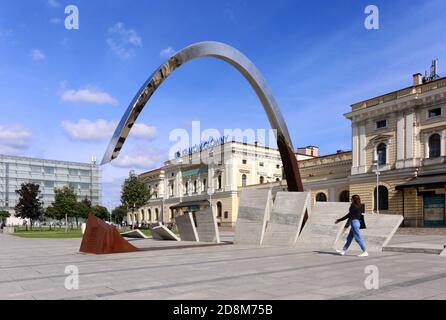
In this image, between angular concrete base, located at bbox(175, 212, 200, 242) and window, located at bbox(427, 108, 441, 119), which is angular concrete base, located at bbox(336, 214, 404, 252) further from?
window, located at bbox(427, 108, 441, 119)

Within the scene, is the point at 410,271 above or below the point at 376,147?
below

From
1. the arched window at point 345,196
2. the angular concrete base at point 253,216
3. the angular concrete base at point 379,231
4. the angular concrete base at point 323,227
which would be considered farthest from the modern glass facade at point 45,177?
the angular concrete base at point 379,231

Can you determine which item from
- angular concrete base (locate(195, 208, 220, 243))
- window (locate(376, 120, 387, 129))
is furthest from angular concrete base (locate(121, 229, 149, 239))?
window (locate(376, 120, 387, 129))

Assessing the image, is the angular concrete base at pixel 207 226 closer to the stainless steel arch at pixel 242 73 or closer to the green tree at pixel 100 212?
the stainless steel arch at pixel 242 73

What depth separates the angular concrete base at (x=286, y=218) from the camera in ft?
49.5

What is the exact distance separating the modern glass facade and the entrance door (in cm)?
8321

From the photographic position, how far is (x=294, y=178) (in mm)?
18250

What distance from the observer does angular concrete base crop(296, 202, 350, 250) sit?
14166mm

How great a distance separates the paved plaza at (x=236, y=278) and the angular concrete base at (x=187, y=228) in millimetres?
7869
